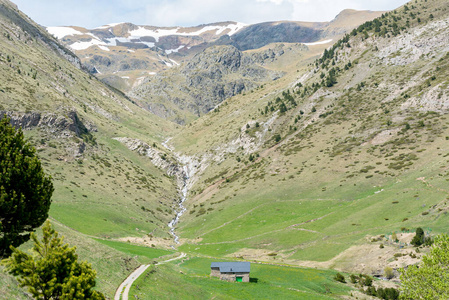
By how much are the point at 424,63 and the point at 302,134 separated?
222 feet

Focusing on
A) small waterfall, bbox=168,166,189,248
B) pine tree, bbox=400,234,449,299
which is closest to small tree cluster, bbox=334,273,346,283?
pine tree, bbox=400,234,449,299

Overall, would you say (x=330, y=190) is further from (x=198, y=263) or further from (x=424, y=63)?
(x=424, y=63)

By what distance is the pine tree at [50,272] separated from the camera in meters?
15.2

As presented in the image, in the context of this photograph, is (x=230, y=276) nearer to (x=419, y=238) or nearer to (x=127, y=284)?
(x=127, y=284)

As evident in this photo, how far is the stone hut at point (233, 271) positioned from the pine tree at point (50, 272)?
4025cm

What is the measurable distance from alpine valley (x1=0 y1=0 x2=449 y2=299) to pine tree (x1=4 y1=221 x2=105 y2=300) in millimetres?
8606

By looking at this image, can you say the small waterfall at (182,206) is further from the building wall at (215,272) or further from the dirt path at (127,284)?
the dirt path at (127,284)

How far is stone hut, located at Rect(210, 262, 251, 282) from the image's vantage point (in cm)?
5281

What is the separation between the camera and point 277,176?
117 m

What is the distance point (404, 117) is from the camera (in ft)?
377

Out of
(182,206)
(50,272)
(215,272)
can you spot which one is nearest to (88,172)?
(182,206)

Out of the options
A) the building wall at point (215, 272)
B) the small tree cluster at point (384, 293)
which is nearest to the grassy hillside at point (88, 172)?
the building wall at point (215, 272)

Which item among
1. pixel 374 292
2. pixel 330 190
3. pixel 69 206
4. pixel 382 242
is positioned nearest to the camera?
pixel 374 292

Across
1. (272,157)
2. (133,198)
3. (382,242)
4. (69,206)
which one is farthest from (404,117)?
(69,206)
